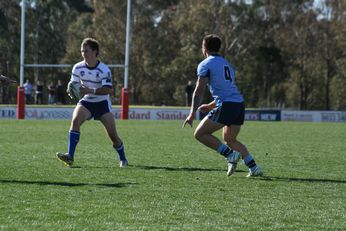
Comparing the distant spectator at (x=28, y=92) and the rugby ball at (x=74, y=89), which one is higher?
the rugby ball at (x=74, y=89)

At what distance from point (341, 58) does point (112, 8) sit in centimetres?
2032

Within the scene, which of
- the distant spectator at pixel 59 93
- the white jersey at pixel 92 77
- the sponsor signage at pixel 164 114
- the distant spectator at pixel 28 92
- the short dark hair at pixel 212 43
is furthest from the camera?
the distant spectator at pixel 59 93

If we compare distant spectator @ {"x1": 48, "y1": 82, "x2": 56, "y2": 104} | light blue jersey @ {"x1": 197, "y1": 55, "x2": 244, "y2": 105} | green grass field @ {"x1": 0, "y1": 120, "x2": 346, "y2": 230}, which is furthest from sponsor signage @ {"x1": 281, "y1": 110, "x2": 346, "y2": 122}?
light blue jersey @ {"x1": 197, "y1": 55, "x2": 244, "y2": 105}

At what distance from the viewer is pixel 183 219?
6230 millimetres

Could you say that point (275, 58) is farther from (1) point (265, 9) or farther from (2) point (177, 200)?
(2) point (177, 200)

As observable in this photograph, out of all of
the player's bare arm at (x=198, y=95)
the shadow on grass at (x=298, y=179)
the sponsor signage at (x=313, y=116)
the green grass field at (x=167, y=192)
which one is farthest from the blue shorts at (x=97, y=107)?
the sponsor signage at (x=313, y=116)

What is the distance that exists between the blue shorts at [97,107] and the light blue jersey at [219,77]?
6.76 ft

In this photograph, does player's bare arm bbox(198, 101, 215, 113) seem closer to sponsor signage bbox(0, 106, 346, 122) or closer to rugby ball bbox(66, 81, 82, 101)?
rugby ball bbox(66, 81, 82, 101)

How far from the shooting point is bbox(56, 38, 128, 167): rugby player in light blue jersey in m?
10.5

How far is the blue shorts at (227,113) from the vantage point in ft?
30.7

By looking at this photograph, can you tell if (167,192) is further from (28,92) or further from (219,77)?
(28,92)

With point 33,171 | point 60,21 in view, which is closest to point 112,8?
point 60,21

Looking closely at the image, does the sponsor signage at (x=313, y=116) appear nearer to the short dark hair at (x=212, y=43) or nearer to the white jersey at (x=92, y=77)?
the white jersey at (x=92, y=77)

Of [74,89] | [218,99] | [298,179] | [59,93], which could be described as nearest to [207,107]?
[218,99]
